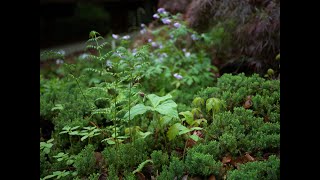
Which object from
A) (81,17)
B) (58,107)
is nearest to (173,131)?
(58,107)

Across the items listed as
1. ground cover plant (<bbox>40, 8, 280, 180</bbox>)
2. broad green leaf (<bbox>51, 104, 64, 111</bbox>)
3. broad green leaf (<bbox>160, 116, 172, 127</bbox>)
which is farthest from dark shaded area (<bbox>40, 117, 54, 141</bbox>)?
broad green leaf (<bbox>160, 116, 172, 127</bbox>)

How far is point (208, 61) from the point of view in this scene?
475 cm

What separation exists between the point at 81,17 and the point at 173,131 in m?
6.28

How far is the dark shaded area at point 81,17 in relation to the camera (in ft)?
26.2

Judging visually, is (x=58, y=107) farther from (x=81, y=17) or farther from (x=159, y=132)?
(x=81, y=17)

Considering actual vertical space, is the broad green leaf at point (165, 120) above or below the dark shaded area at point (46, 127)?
above

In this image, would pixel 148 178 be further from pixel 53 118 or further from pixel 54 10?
pixel 54 10

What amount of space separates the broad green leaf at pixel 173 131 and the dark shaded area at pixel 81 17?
5048mm

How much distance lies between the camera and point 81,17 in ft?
27.3

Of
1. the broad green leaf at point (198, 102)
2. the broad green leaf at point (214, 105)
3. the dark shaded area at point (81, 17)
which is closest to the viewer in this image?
the broad green leaf at point (214, 105)

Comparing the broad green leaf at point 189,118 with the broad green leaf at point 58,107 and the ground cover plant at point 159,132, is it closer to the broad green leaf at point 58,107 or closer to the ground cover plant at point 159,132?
the ground cover plant at point 159,132

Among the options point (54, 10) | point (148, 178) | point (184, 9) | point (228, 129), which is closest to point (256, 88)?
point (228, 129)

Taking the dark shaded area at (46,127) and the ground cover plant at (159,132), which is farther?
the dark shaded area at (46,127)

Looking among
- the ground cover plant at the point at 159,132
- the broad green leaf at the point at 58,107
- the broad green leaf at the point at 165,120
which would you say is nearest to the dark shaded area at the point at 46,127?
the ground cover plant at the point at 159,132
